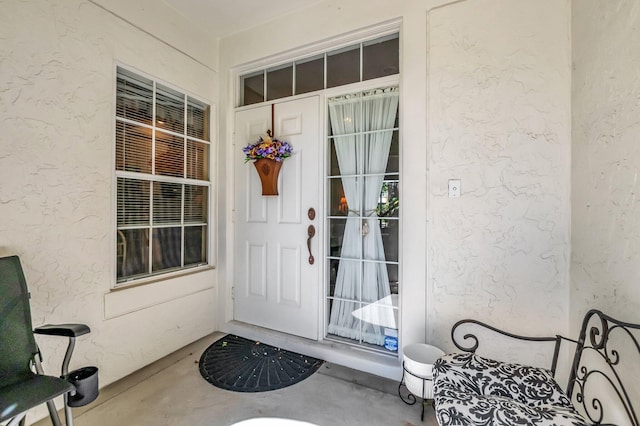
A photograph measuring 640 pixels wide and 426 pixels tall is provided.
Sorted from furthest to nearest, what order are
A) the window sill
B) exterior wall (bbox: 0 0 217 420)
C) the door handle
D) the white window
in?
the door handle → the white window → the window sill → exterior wall (bbox: 0 0 217 420)

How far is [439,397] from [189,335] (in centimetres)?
223

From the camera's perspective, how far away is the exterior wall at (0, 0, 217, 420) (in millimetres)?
1605

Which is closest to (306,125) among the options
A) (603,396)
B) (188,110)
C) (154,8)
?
(188,110)

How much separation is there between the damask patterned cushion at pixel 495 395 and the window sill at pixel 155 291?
6.96 feet

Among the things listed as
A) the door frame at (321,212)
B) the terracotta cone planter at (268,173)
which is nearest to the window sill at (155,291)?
the door frame at (321,212)

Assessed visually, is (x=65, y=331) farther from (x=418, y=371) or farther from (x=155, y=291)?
(x=418, y=371)

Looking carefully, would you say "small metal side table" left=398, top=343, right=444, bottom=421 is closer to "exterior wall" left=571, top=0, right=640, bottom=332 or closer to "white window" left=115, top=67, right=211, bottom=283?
"exterior wall" left=571, top=0, right=640, bottom=332

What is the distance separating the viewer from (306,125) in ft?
8.38

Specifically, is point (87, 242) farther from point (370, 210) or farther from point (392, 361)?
point (392, 361)

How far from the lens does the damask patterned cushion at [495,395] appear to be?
1.09 meters

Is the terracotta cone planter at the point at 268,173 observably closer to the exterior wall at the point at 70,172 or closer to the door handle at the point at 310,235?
the door handle at the point at 310,235

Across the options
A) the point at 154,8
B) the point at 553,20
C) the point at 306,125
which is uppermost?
the point at 154,8

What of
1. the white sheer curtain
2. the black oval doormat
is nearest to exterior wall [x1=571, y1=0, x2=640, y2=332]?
the white sheer curtain

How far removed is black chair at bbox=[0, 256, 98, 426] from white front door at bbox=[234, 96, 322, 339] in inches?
55.7
